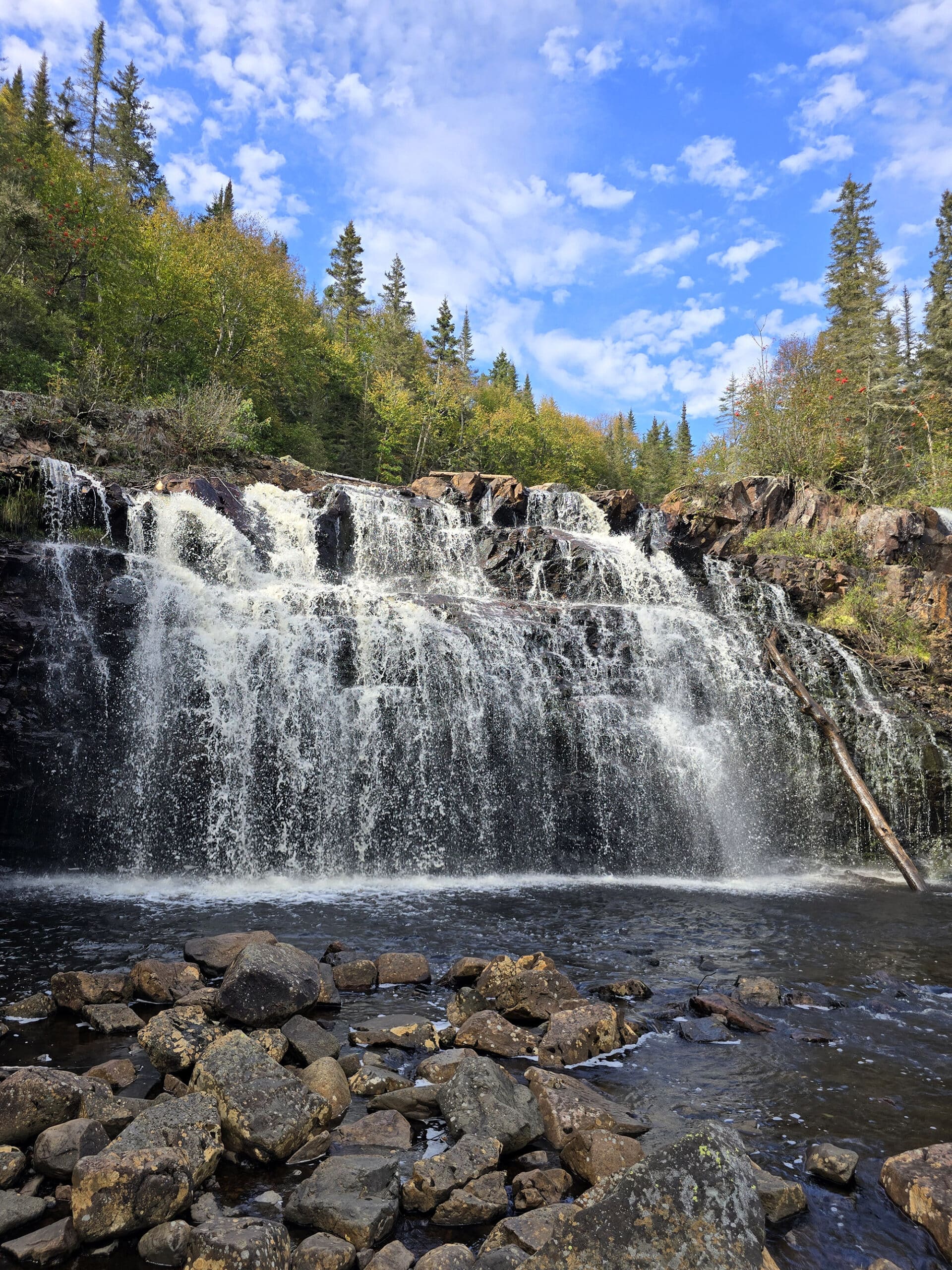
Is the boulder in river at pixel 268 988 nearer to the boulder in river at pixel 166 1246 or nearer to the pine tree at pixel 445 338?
the boulder in river at pixel 166 1246

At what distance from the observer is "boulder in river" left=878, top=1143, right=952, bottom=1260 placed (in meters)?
3.33

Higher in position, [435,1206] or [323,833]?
[323,833]

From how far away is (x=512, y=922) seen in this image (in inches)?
332

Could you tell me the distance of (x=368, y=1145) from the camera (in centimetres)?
389

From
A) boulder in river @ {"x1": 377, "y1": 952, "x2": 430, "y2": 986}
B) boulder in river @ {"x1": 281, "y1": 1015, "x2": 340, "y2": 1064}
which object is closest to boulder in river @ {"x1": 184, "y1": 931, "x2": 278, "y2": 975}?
boulder in river @ {"x1": 377, "y1": 952, "x2": 430, "y2": 986}

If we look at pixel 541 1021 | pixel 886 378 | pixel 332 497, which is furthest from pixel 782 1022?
pixel 886 378

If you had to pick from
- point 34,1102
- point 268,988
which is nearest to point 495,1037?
point 268,988

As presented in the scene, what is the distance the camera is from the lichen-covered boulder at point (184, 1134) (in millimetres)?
3500

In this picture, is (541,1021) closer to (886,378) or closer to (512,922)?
(512,922)

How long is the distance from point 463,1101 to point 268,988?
6.05ft

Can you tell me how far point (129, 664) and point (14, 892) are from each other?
368 cm

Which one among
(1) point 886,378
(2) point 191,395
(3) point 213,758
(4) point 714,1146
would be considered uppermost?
(1) point 886,378

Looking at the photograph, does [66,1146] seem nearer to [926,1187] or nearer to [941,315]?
[926,1187]

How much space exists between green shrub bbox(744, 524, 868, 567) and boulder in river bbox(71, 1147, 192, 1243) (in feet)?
65.2
